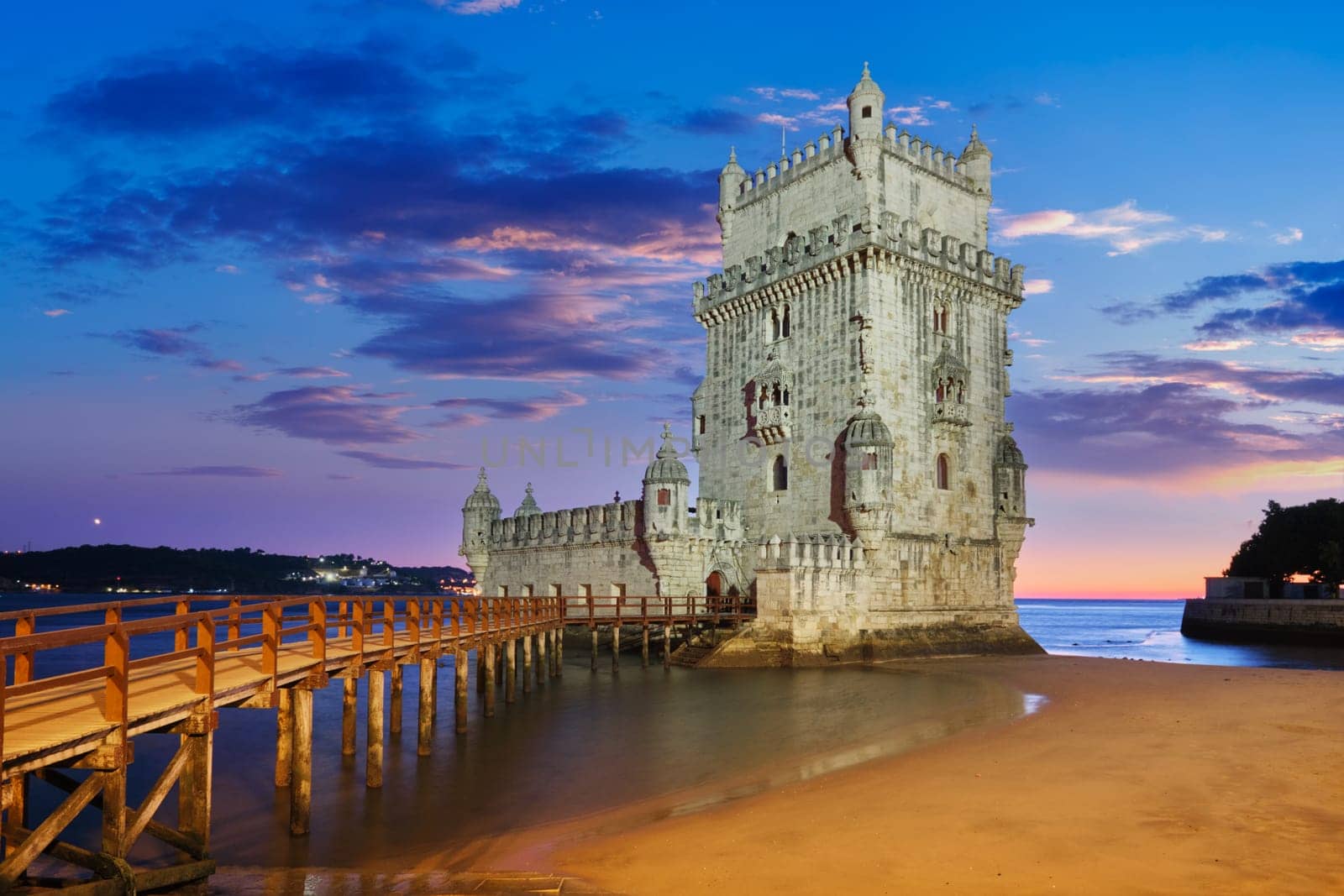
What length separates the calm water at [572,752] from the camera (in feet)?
47.4

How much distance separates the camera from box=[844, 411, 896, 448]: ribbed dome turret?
3419cm

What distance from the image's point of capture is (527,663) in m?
30.6

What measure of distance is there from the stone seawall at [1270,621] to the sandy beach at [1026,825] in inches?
1907

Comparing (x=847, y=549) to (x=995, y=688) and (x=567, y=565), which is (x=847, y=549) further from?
(x=567, y=565)

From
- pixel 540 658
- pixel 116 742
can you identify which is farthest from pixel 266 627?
pixel 540 658

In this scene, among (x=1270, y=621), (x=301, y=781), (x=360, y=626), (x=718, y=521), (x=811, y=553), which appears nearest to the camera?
(x=301, y=781)

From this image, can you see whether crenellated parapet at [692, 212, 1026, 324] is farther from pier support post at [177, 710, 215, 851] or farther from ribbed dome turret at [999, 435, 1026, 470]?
pier support post at [177, 710, 215, 851]

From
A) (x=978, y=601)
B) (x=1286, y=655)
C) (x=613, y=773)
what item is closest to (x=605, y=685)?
(x=613, y=773)

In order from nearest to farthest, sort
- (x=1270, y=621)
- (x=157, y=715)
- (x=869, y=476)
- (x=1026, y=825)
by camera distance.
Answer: (x=157, y=715) → (x=1026, y=825) → (x=869, y=476) → (x=1270, y=621)

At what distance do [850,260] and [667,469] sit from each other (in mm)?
10110

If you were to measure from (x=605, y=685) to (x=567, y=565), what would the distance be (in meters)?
14.9

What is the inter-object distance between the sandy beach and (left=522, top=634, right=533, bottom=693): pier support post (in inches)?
606

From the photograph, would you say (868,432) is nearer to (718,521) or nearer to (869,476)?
(869,476)

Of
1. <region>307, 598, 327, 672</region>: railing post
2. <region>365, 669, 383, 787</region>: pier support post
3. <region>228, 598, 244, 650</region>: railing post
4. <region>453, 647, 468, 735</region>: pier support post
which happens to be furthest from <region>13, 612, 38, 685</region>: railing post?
<region>453, 647, 468, 735</region>: pier support post
